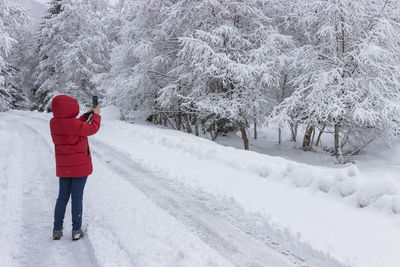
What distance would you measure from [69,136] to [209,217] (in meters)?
2.37

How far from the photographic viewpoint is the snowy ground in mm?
3217

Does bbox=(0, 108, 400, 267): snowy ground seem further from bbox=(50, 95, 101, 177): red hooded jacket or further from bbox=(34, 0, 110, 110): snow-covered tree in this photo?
bbox=(34, 0, 110, 110): snow-covered tree

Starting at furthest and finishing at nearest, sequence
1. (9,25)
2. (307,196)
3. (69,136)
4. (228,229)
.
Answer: (9,25) < (307,196) < (228,229) < (69,136)

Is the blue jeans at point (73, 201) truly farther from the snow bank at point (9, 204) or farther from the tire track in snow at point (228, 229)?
the tire track in snow at point (228, 229)

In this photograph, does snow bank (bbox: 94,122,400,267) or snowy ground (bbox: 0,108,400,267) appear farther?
snow bank (bbox: 94,122,400,267)

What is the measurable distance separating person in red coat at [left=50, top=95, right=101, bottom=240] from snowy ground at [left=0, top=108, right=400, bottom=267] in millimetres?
366

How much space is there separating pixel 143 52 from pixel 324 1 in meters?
8.89

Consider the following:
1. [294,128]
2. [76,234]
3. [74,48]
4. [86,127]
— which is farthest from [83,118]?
[74,48]

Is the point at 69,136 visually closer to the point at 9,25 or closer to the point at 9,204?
the point at 9,204

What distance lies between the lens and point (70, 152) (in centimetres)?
349

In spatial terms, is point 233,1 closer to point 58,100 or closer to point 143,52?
point 143,52

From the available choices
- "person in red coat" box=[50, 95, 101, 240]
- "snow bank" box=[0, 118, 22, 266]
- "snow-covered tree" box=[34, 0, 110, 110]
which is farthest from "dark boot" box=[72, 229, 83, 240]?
"snow-covered tree" box=[34, 0, 110, 110]

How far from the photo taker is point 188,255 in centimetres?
318

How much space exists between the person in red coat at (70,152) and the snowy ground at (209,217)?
0.37 meters
